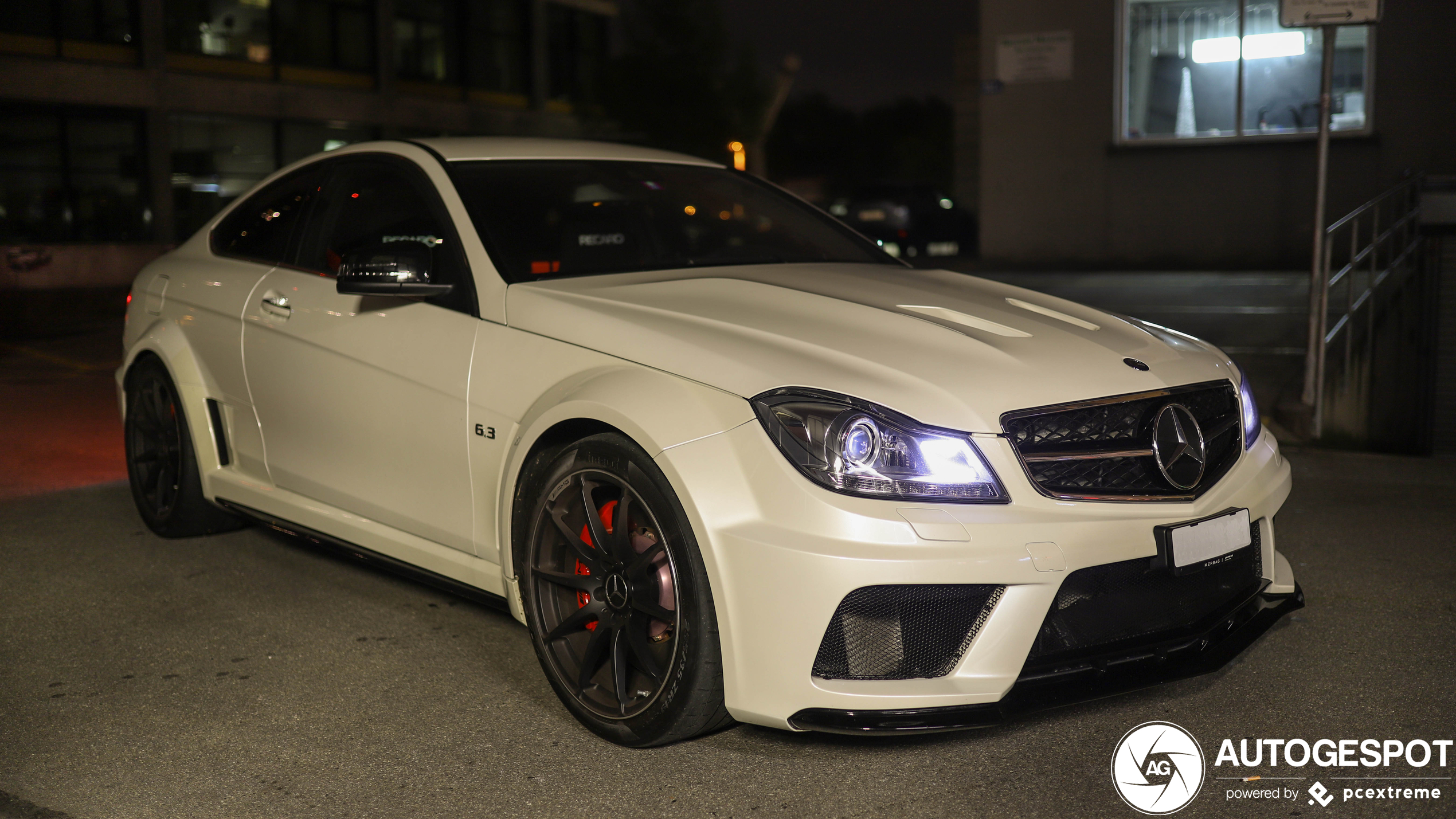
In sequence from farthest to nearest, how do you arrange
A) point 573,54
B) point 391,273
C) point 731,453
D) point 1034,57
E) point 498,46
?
point 573,54, point 498,46, point 1034,57, point 391,273, point 731,453

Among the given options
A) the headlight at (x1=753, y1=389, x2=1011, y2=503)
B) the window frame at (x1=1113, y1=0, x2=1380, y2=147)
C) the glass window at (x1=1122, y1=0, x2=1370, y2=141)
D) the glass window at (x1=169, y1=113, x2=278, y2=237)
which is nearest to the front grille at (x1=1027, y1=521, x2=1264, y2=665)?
the headlight at (x1=753, y1=389, x2=1011, y2=503)

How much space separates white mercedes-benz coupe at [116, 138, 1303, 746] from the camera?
2799mm

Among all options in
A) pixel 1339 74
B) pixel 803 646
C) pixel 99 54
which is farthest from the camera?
pixel 99 54

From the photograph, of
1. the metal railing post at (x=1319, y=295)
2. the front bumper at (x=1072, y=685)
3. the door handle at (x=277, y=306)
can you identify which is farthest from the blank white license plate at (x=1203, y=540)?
the metal railing post at (x=1319, y=295)

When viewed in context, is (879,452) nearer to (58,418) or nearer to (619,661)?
(619,661)

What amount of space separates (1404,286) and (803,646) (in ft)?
34.3

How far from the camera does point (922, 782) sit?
296 centimetres

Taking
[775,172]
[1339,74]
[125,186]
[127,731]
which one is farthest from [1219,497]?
[775,172]

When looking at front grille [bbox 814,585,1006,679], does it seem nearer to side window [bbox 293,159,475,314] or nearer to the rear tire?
side window [bbox 293,159,475,314]

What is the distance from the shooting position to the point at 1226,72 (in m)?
17.9

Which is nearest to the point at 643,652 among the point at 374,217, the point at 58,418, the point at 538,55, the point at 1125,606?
the point at 1125,606

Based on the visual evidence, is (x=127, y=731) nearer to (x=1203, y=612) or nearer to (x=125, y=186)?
(x=1203, y=612)

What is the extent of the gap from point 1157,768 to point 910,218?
21.3 meters

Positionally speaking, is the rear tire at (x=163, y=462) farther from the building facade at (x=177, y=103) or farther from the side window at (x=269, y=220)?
the building facade at (x=177, y=103)
